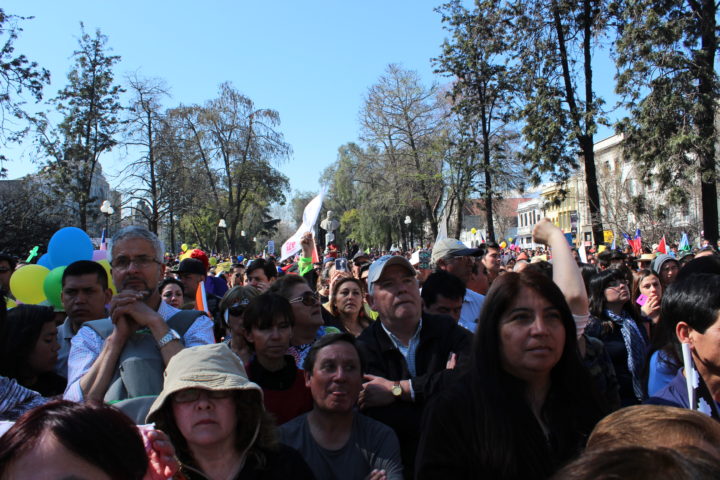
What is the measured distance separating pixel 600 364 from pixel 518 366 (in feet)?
3.96

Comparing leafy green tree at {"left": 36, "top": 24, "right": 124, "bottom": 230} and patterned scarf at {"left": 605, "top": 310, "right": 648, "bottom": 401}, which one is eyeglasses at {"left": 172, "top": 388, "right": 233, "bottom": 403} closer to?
patterned scarf at {"left": 605, "top": 310, "right": 648, "bottom": 401}

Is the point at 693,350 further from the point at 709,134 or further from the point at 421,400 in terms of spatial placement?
the point at 709,134

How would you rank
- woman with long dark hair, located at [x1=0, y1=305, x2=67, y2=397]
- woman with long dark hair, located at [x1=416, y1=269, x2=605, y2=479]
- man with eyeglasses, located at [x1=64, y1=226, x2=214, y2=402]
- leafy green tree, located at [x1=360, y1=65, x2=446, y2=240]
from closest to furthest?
1. woman with long dark hair, located at [x1=416, y1=269, x2=605, y2=479]
2. man with eyeglasses, located at [x1=64, y1=226, x2=214, y2=402]
3. woman with long dark hair, located at [x1=0, y1=305, x2=67, y2=397]
4. leafy green tree, located at [x1=360, y1=65, x2=446, y2=240]

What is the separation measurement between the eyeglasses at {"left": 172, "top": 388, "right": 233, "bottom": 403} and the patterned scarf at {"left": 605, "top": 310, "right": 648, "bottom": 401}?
3.23 metres

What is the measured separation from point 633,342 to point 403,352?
2.42 metres

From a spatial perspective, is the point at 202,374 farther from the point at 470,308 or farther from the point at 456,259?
the point at 456,259

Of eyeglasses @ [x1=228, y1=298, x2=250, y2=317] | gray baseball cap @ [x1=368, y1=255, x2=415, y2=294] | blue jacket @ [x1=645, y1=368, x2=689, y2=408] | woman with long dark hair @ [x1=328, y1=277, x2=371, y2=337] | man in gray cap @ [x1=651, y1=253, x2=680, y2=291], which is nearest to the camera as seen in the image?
blue jacket @ [x1=645, y1=368, x2=689, y2=408]

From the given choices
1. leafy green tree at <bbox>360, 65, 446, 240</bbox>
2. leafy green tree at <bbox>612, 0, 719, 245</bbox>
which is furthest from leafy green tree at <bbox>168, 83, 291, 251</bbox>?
leafy green tree at <bbox>612, 0, 719, 245</bbox>

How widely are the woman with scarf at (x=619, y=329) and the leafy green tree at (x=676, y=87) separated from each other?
11600 mm

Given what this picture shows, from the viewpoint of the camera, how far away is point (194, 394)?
2.42 m

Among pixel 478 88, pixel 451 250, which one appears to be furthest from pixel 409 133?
pixel 451 250

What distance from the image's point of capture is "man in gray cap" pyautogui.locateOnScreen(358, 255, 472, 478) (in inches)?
121

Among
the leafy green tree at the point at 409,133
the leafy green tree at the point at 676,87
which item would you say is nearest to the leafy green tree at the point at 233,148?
the leafy green tree at the point at 409,133

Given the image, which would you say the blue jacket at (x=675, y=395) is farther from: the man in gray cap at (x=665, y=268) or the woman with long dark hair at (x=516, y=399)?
the man in gray cap at (x=665, y=268)
